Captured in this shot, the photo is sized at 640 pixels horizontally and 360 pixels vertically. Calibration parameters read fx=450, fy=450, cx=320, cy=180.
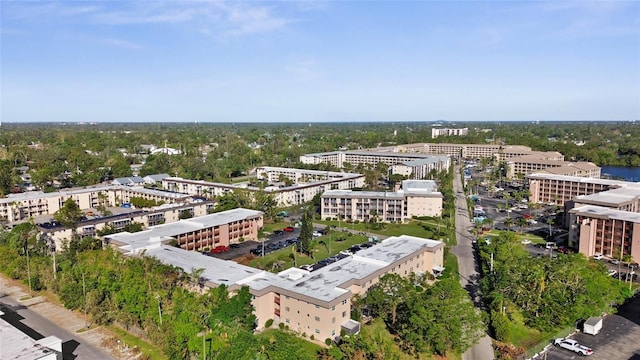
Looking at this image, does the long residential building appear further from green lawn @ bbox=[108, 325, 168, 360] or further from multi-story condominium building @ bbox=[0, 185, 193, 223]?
green lawn @ bbox=[108, 325, 168, 360]

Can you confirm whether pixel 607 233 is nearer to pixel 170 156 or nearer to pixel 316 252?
pixel 316 252

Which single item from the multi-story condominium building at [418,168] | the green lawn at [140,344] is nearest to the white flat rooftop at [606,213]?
the green lawn at [140,344]

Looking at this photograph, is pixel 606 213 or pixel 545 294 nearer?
pixel 545 294

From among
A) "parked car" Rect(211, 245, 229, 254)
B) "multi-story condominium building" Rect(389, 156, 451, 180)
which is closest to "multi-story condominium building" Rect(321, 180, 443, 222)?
"parked car" Rect(211, 245, 229, 254)

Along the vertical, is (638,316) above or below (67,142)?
below


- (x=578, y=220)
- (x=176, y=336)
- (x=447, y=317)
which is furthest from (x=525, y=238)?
(x=176, y=336)

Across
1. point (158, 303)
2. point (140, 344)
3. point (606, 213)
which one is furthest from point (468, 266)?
point (140, 344)

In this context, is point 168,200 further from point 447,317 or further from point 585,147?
point 585,147
